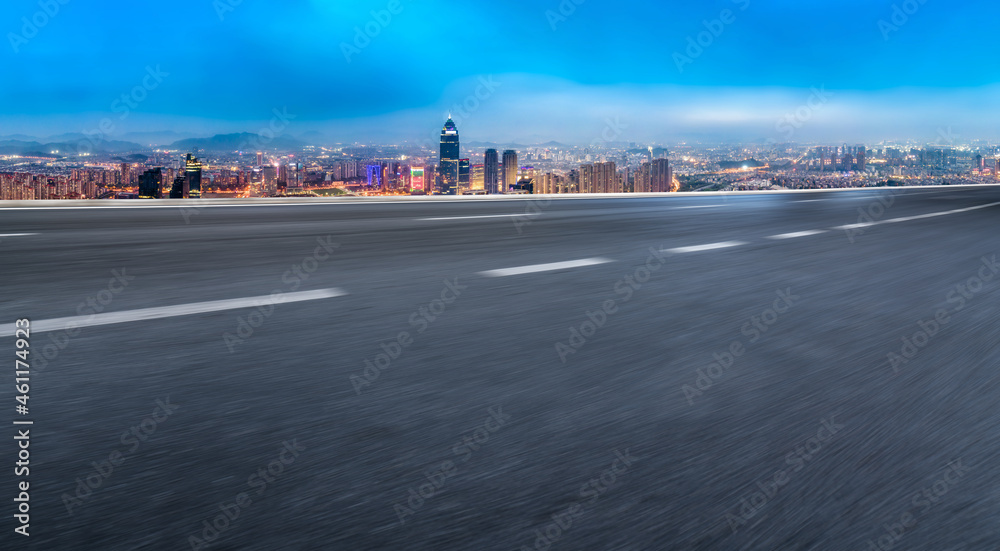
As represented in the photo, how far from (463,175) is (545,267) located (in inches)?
640

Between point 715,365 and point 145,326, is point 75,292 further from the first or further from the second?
point 715,365

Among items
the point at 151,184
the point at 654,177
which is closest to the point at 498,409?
the point at 151,184

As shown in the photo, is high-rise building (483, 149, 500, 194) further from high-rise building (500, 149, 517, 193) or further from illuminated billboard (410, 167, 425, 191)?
illuminated billboard (410, 167, 425, 191)

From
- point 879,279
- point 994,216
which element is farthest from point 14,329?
point 994,216

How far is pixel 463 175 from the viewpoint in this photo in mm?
20875

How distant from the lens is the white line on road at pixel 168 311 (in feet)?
9.48

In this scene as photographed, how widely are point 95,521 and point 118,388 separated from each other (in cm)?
91

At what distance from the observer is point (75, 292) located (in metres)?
3.69

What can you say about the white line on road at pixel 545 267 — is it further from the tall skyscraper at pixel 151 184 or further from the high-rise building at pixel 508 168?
the high-rise building at pixel 508 168

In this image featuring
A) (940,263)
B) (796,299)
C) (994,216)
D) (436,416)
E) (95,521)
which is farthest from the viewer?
(994,216)

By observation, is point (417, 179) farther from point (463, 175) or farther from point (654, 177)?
point (654, 177)

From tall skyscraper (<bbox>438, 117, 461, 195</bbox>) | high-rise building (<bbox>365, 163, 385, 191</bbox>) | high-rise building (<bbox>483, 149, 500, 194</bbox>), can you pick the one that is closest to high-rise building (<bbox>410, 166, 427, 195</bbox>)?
tall skyscraper (<bbox>438, 117, 461, 195</bbox>)

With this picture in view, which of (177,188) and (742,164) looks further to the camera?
(742,164)

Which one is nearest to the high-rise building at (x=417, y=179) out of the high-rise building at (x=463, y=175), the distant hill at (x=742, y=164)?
the high-rise building at (x=463, y=175)
